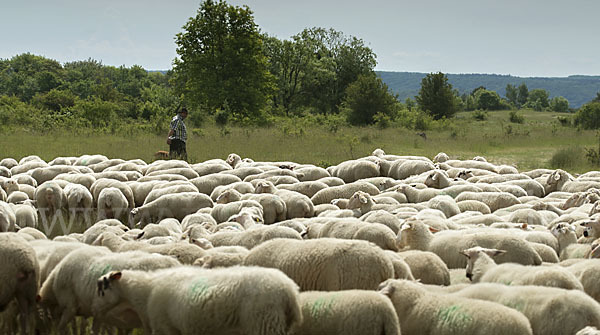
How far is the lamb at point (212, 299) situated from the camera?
13.8 feet

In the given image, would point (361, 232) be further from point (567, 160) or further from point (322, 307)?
point (567, 160)

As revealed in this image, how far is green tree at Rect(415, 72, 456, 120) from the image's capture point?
54094mm

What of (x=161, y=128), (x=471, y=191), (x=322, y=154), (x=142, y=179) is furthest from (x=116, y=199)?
(x=161, y=128)

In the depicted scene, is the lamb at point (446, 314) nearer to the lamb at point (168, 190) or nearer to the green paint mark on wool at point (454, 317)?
the green paint mark on wool at point (454, 317)

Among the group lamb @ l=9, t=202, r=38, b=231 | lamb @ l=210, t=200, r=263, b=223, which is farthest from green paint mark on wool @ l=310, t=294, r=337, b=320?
lamb @ l=9, t=202, r=38, b=231

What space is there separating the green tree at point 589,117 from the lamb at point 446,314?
39738mm

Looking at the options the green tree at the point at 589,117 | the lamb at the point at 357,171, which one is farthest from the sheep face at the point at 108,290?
the green tree at the point at 589,117

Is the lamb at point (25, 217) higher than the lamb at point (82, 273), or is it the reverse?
the lamb at point (82, 273)

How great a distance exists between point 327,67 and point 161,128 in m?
43.2

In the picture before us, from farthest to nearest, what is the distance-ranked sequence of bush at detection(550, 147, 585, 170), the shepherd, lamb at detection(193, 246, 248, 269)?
1. bush at detection(550, 147, 585, 170)
2. the shepherd
3. lamb at detection(193, 246, 248, 269)

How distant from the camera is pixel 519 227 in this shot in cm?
838

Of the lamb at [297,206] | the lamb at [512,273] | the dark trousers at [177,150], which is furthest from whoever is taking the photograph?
the dark trousers at [177,150]

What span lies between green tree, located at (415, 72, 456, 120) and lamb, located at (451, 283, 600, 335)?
49815 mm

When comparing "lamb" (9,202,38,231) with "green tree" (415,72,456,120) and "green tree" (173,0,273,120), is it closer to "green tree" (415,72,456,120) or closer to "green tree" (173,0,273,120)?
"green tree" (173,0,273,120)
